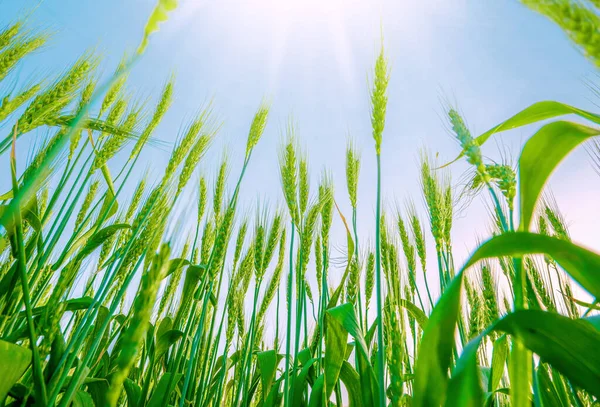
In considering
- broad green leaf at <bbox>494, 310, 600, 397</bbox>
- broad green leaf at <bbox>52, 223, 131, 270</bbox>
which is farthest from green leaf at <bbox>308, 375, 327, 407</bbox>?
broad green leaf at <bbox>52, 223, 131, 270</bbox>

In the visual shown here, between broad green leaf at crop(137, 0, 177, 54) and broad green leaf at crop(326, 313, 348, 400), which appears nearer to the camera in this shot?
broad green leaf at crop(137, 0, 177, 54)

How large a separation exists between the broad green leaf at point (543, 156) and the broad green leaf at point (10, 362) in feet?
4.01

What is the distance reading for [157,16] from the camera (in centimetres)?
51

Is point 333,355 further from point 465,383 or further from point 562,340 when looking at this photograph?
point 562,340

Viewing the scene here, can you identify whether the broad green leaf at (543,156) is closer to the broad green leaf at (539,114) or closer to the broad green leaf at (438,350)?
the broad green leaf at (539,114)

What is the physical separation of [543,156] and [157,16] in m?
0.80

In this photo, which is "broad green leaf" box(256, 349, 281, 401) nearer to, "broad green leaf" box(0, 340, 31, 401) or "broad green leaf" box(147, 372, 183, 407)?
"broad green leaf" box(147, 372, 183, 407)

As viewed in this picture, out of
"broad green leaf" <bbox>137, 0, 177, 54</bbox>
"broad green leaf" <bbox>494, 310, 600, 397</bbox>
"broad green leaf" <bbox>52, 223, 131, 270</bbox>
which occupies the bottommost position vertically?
"broad green leaf" <bbox>494, 310, 600, 397</bbox>

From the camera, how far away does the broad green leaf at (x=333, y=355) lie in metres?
1.33

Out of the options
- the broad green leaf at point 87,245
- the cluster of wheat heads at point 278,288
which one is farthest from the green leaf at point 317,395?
the broad green leaf at point 87,245

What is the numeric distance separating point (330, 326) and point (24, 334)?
47.2 inches

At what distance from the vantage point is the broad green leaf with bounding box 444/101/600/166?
2.84ft

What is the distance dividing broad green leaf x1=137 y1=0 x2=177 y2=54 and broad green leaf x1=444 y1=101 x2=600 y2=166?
86 cm

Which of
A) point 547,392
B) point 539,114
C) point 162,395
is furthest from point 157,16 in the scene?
point 547,392
